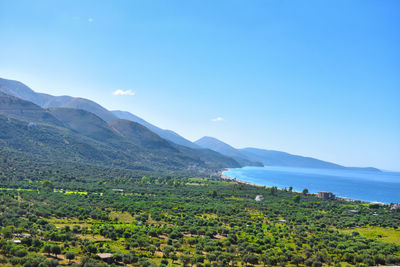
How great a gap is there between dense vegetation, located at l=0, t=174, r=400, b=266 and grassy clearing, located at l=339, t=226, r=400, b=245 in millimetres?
3008

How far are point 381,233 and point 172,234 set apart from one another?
178 ft

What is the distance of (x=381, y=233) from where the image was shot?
2680 inches

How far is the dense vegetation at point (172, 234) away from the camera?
39.1m

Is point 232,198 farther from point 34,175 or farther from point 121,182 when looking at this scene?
point 34,175

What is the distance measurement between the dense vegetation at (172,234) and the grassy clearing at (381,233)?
301cm

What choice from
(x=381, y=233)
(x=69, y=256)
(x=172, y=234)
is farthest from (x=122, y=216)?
(x=381, y=233)

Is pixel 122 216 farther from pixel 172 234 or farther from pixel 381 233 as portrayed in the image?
pixel 381 233

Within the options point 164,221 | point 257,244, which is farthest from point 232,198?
point 257,244

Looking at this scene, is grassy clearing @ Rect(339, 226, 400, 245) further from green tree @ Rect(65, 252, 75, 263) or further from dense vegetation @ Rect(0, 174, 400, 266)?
green tree @ Rect(65, 252, 75, 263)

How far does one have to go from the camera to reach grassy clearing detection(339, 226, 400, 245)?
62.6 m

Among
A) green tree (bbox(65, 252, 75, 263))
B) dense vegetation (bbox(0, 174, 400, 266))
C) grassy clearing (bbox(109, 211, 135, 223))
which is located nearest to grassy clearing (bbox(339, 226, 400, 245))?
dense vegetation (bbox(0, 174, 400, 266))

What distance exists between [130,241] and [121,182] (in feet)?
317

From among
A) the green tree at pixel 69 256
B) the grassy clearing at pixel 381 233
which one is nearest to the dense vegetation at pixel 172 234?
→ the green tree at pixel 69 256

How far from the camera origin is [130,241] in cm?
4681
